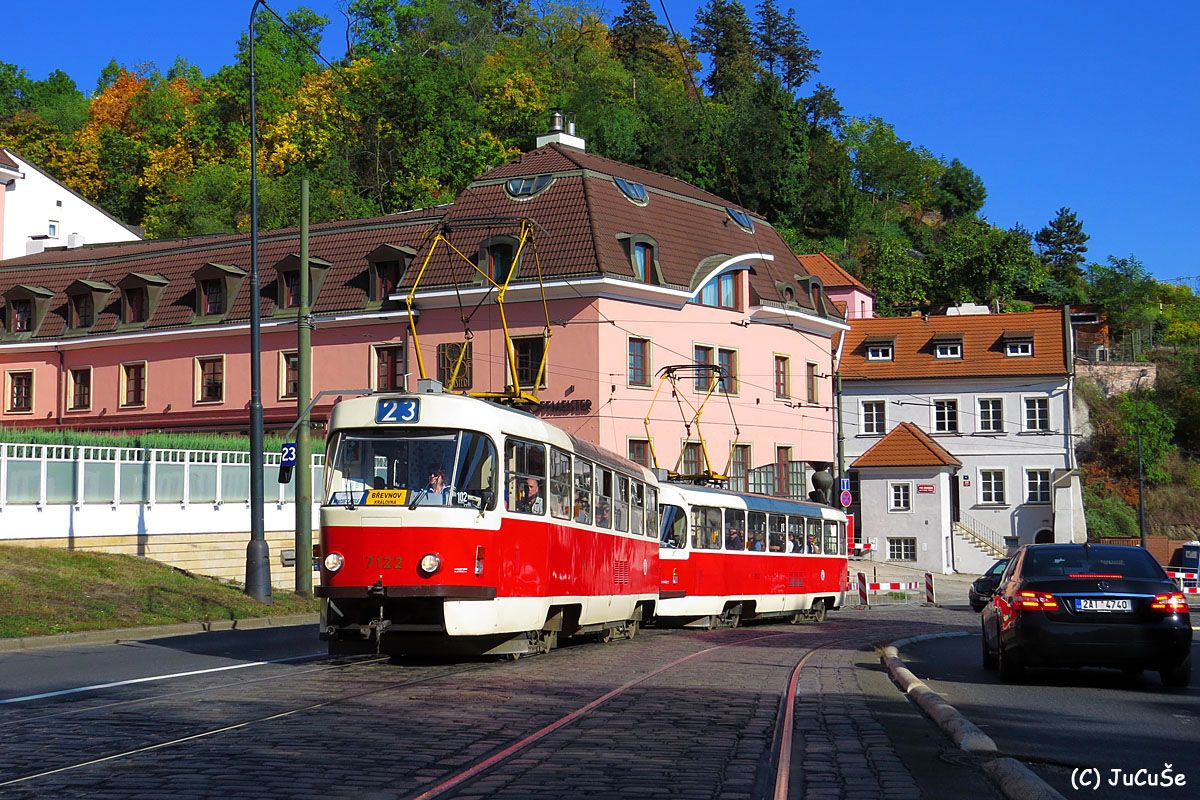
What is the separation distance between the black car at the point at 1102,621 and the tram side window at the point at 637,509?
891cm

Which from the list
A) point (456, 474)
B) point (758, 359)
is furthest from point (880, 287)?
point (456, 474)

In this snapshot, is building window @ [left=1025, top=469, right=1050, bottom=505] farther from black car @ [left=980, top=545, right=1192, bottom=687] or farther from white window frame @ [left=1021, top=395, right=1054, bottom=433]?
black car @ [left=980, top=545, right=1192, bottom=687]

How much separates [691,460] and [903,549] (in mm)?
20494

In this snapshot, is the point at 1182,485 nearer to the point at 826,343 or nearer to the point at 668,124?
the point at 826,343

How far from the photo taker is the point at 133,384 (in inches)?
2064

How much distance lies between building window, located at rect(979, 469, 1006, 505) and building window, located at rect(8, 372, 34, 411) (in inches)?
1659

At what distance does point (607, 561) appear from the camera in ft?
69.2

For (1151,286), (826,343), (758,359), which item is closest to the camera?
(758,359)

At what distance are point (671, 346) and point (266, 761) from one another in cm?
3907

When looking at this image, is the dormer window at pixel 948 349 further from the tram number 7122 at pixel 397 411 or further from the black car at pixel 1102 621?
the tram number 7122 at pixel 397 411

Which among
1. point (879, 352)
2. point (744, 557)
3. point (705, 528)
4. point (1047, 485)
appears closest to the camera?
point (705, 528)

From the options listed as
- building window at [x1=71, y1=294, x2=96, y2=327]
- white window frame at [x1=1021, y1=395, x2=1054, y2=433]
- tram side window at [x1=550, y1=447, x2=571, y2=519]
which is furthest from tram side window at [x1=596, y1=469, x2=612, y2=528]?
white window frame at [x1=1021, y1=395, x2=1054, y2=433]

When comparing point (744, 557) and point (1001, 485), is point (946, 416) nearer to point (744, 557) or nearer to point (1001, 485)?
point (1001, 485)

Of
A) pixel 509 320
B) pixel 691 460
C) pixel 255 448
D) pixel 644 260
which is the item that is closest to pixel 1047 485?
pixel 691 460
